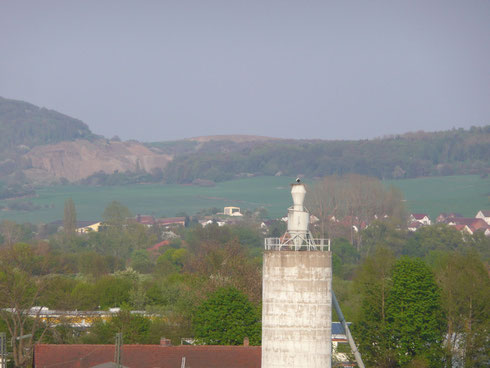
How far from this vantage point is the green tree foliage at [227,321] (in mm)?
59062

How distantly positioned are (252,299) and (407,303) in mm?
20928

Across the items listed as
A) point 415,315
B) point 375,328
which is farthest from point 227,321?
point 415,315

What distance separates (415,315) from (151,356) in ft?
51.4

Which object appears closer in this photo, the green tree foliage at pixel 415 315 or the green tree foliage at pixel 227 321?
the green tree foliage at pixel 415 315

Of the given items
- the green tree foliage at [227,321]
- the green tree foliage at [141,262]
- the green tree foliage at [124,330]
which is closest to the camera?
the green tree foliage at [227,321]

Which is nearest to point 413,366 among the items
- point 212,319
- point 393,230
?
point 212,319

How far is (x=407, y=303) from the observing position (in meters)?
57.6

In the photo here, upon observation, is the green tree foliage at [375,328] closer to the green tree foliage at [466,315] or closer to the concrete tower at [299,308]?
the green tree foliage at [466,315]

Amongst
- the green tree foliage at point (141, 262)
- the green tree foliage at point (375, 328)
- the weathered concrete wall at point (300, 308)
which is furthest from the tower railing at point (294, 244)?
the green tree foliage at point (141, 262)

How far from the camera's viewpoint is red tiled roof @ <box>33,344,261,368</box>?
48656 millimetres

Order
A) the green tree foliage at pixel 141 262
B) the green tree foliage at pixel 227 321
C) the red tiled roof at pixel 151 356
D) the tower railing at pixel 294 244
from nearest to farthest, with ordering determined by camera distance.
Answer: the tower railing at pixel 294 244, the red tiled roof at pixel 151 356, the green tree foliage at pixel 227 321, the green tree foliage at pixel 141 262

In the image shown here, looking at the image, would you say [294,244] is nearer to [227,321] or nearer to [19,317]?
[227,321]

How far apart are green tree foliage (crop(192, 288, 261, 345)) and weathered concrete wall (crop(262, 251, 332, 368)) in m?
20.2

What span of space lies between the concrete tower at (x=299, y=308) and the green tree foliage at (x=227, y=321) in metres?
20.1
